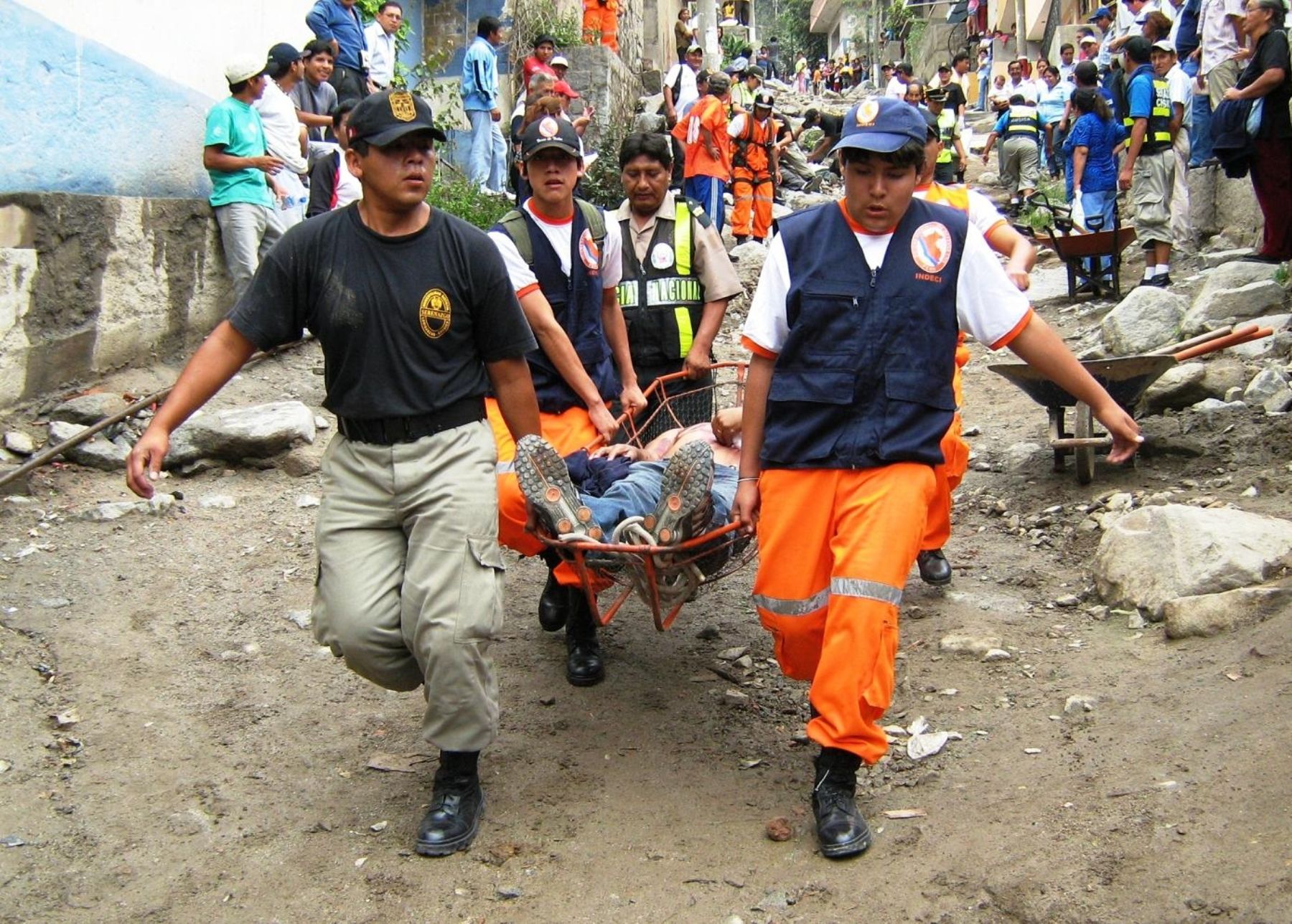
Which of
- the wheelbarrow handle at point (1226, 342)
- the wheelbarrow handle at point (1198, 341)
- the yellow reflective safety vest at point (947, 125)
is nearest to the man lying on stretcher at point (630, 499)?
the wheelbarrow handle at point (1226, 342)

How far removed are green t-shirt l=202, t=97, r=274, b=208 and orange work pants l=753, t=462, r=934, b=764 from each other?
213 inches

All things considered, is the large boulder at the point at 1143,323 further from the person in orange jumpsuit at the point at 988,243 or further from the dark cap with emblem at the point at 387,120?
the dark cap with emblem at the point at 387,120

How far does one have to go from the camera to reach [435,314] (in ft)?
11.7

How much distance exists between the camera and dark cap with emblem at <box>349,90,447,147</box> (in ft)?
11.4

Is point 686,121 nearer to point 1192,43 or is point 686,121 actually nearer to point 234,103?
point 1192,43

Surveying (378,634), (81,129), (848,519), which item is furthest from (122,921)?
(81,129)

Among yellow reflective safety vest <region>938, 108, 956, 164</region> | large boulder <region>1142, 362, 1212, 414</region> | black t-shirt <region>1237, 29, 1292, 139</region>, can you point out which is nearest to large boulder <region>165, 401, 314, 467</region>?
large boulder <region>1142, 362, 1212, 414</region>

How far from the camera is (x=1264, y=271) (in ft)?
28.8

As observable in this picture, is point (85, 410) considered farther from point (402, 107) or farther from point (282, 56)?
point (402, 107)

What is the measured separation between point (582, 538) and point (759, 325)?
32.3 inches

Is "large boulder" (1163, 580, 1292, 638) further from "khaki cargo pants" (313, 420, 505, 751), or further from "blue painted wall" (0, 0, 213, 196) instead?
"blue painted wall" (0, 0, 213, 196)

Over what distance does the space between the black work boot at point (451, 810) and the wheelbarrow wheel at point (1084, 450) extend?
378 centimetres

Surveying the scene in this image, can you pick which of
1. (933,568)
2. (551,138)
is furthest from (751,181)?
(551,138)

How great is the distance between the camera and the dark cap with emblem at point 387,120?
3.47 m
